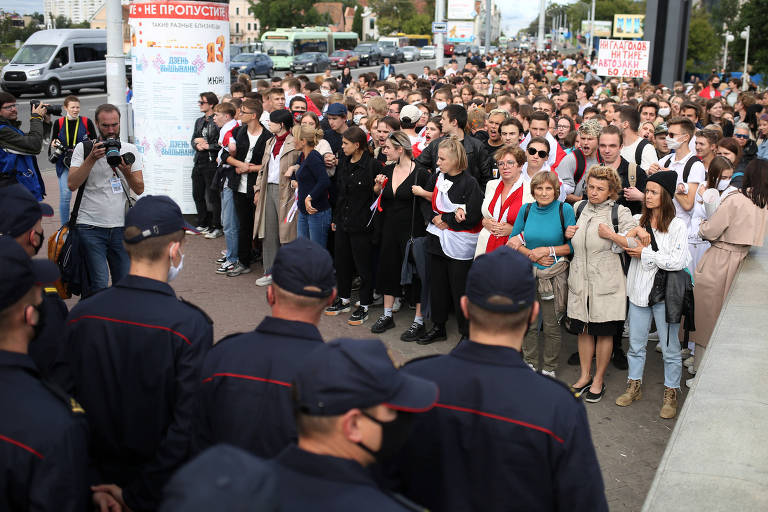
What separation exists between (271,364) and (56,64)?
32472mm

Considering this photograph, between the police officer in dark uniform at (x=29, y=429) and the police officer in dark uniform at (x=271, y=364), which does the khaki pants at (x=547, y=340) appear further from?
the police officer in dark uniform at (x=29, y=429)

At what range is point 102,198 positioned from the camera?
6609mm

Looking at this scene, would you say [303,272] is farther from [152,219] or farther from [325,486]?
[325,486]

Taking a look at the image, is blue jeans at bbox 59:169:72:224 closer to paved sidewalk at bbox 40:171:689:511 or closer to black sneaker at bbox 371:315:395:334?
paved sidewalk at bbox 40:171:689:511

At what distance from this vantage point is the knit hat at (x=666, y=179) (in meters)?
6.44

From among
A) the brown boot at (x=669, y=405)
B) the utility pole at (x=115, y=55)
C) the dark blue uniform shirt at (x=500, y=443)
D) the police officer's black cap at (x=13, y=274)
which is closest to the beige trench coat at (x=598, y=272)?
the brown boot at (x=669, y=405)

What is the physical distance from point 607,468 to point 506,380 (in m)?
3.20

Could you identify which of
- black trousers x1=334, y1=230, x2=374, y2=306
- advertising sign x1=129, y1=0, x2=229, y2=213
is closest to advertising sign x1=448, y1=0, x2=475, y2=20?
advertising sign x1=129, y1=0, x2=229, y2=213

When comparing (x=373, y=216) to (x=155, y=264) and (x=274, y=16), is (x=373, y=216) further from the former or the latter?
(x=274, y=16)

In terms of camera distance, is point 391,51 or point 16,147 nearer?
point 16,147

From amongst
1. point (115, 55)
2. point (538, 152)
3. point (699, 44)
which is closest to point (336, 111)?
point (538, 152)

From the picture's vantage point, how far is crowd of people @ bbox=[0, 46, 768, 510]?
102 inches

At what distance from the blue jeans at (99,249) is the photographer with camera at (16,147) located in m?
1.52

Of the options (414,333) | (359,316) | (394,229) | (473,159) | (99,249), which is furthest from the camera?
(359,316)
